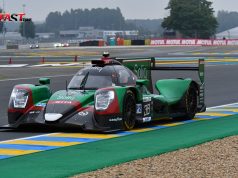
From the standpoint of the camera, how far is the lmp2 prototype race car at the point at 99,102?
14.1m

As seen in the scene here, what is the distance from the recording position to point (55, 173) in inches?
388

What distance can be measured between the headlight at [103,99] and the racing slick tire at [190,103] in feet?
10.0

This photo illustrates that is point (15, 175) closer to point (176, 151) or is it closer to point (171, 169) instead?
point (171, 169)

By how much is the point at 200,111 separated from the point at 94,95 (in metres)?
3.96

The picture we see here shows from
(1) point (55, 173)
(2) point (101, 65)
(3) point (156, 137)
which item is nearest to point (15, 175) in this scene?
(1) point (55, 173)

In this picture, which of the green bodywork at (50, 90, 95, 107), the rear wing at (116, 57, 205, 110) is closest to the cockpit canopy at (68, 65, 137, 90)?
the green bodywork at (50, 90, 95, 107)

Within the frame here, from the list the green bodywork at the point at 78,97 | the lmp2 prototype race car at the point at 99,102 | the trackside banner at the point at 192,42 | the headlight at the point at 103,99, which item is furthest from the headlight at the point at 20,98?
the trackside banner at the point at 192,42

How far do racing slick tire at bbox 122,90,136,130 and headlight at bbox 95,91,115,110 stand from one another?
0.35 meters

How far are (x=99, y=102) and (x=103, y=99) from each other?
9 centimetres

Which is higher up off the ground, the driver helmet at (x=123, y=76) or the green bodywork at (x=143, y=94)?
the driver helmet at (x=123, y=76)

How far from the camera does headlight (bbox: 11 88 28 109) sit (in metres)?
14.8

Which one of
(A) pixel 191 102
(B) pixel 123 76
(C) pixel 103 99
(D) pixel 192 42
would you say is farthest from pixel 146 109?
(D) pixel 192 42

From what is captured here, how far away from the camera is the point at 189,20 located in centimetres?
15262

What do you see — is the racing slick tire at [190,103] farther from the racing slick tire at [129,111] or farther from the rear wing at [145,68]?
the racing slick tire at [129,111]
